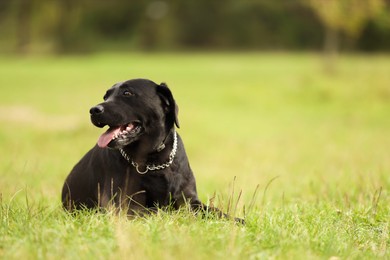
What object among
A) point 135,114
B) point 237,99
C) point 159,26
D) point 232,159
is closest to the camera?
point 135,114

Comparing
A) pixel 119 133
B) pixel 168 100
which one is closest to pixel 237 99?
pixel 168 100

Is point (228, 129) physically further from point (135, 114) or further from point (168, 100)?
point (135, 114)

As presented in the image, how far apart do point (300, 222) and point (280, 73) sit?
28.5 m

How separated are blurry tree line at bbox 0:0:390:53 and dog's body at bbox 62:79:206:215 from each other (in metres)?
52.1

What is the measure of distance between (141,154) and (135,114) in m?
0.36

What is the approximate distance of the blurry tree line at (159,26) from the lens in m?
58.3

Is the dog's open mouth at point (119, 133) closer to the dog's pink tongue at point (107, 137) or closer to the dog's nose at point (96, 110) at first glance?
the dog's pink tongue at point (107, 137)

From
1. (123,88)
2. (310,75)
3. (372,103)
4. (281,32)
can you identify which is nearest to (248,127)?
(372,103)

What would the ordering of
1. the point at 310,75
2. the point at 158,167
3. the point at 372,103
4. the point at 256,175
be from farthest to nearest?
the point at 310,75
the point at 372,103
the point at 256,175
the point at 158,167

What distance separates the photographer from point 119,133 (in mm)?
4582

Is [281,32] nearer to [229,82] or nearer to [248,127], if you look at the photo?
[229,82]

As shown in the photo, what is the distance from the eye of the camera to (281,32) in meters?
63.5

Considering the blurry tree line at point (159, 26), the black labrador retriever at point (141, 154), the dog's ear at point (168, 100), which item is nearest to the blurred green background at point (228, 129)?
the blurry tree line at point (159, 26)

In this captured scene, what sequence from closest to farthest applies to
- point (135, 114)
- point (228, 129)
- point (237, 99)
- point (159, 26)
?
point (135, 114), point (228, 129), point (237, 99), point (159, 26)
